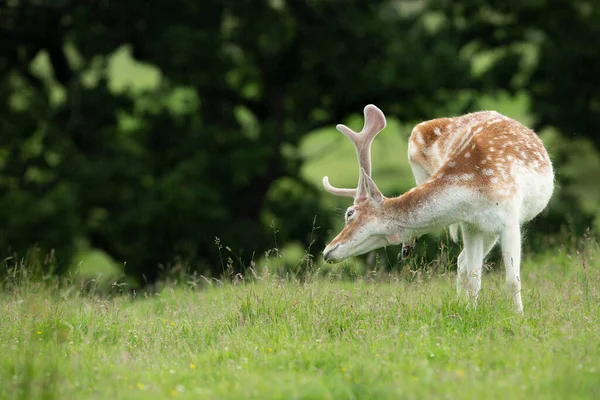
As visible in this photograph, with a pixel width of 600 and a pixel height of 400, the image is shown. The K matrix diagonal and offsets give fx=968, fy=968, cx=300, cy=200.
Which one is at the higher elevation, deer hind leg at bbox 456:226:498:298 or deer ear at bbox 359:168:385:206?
deer ear at bbox 359:168:385:206

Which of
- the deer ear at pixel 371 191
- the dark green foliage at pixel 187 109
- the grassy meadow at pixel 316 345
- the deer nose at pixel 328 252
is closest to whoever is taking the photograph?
the grassy meadow at pixel 316 345

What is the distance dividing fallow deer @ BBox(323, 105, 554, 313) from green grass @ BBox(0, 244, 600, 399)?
1.04ft

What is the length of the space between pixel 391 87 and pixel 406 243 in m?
9.45

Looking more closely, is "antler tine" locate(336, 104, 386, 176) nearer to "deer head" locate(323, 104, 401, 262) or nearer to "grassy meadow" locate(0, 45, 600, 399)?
"deer head" locate(323, 104, 401, 262)

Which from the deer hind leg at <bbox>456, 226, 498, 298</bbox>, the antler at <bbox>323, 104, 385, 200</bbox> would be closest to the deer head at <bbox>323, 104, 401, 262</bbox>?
the antler at <bbox>323, 104, 385, 200</bbox>

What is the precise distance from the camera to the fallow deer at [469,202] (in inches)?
280

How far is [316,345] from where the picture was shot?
19.7 feet

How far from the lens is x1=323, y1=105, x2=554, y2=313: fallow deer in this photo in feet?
23.3

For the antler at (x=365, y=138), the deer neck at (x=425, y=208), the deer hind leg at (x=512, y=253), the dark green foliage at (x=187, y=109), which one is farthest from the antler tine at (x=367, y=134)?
the dark green foliage at (x=187, y=109)

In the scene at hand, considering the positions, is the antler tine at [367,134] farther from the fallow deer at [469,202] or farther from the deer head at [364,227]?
the deer head at [364,227]

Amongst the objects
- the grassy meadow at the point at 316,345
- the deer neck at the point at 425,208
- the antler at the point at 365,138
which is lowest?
the grassy meadow at the point at 316,345

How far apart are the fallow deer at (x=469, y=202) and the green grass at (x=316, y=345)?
317mm

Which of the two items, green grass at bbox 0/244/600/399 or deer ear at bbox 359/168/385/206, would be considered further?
deer ear at bbox 359/168/385/206

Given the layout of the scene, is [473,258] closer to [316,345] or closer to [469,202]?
[469,202]
